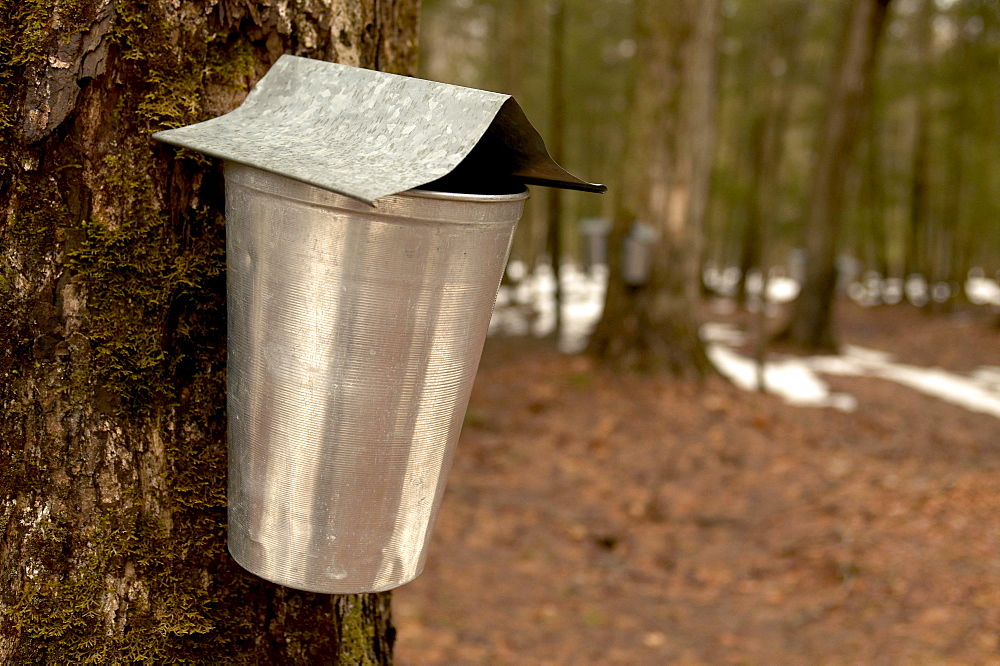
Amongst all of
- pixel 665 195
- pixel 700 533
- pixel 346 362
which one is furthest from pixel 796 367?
pixel 346 362

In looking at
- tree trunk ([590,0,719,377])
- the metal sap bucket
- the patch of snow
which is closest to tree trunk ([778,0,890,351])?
the patch of snow

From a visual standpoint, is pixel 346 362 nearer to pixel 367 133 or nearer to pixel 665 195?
pixel 367 133

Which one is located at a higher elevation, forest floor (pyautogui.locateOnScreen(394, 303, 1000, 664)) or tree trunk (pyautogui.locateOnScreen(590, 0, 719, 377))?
tree trunk (pyautogui.locateOnScreen(590, 0, 719, 377))

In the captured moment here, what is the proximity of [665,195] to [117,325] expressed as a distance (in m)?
7.42

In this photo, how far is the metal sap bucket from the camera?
3.90ft

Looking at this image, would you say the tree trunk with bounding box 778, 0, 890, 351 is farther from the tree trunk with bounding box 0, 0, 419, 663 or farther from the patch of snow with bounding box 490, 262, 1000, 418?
the tree trunk with bounding box 0, 0, 419, 663

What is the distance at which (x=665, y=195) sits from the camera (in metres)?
8.31

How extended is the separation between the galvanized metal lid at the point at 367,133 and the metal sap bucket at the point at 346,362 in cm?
5

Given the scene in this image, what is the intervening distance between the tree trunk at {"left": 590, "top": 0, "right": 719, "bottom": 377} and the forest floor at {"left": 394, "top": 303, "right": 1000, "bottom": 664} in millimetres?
396

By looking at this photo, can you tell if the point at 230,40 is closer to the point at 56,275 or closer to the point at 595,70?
the point at 56,275

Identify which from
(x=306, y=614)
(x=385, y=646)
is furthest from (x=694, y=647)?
(x=306, y=614)

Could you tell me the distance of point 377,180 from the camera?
1.08 m

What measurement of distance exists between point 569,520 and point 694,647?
156 centimetres

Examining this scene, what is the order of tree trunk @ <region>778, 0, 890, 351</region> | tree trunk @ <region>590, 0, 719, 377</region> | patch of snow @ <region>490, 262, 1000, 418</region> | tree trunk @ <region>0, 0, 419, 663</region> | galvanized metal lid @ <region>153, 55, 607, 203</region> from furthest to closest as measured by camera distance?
1. tree trunk @ <region>778, 0, 890, 351</region>
2. patch of snow @ <region>490, 262, 1000, 418</region>
3. tree trunk @ <region>590, 0, 719, 377</region>
4. tree trunk @ <region>0, 0, 419, 663</region>
5. galvanized metal lid @ <region>153, 55, 607, 203</region>
